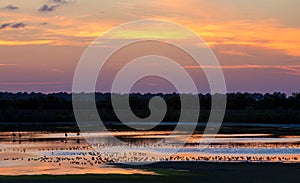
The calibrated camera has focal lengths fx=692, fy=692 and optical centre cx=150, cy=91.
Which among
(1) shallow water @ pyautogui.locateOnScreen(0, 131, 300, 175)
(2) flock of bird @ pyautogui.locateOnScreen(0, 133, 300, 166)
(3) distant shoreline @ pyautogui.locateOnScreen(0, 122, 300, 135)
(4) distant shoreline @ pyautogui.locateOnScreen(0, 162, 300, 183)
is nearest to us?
(4) distant shoreline @ pyautogui.locateOnScreen(0, 162, 300, 183)

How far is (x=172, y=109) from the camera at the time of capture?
414 ft

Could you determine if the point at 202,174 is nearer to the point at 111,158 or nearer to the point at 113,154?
the point at 111,158

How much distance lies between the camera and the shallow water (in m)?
34.8

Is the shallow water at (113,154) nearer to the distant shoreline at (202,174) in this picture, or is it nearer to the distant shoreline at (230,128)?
the distant shoreline at (202,174)

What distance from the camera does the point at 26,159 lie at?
3959 centimetres

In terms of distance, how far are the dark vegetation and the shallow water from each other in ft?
141

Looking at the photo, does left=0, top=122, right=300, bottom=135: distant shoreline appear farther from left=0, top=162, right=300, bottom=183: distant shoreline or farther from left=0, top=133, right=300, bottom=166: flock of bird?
left=0, top=162, right=300, bottom=183: distant shoreline

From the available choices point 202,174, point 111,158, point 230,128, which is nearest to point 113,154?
point 111,158

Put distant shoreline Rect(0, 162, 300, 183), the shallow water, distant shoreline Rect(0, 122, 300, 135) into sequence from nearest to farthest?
distant shoreline Rect(0, 162, 300, 183)
the shallow water
distant shoreline Rect(0, 122, 300, 135)

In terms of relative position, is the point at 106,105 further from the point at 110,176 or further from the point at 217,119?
the point at 110,176

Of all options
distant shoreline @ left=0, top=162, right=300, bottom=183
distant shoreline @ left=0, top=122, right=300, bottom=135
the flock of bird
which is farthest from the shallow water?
distant shoreline @ left=0, top=122, right=300, bottom=135

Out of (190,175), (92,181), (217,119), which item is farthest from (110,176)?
(217,119)

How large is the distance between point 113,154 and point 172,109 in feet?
274

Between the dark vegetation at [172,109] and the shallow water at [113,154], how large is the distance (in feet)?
141
